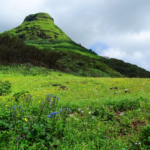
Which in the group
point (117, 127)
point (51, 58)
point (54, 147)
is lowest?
point (54, 147)

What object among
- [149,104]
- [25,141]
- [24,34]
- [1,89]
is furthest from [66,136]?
[24,34]

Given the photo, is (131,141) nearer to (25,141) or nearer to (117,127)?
(117,127)

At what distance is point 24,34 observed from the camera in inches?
3639

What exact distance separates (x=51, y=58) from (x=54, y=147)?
28.1 meters

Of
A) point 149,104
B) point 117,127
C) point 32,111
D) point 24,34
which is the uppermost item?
point 24,34

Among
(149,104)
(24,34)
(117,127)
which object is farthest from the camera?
(24,34)

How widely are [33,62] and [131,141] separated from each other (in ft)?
88.6

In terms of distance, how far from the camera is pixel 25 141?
99.0 inches

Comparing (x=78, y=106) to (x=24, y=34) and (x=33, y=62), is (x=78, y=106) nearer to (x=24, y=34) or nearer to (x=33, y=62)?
(x=33, y=62)

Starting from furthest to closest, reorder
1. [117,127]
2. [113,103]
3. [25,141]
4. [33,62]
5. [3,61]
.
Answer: [33,62], [3,61], [113,103], [117,127], [25,141]

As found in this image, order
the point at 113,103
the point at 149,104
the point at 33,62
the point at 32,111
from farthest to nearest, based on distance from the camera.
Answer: the point at 33,62, the point at 113,103, the point at 149,104, the point at 32,111

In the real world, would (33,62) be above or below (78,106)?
above

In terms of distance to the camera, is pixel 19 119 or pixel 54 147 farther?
pixel 19 119

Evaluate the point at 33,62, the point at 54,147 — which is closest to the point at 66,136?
the point at 54,147
